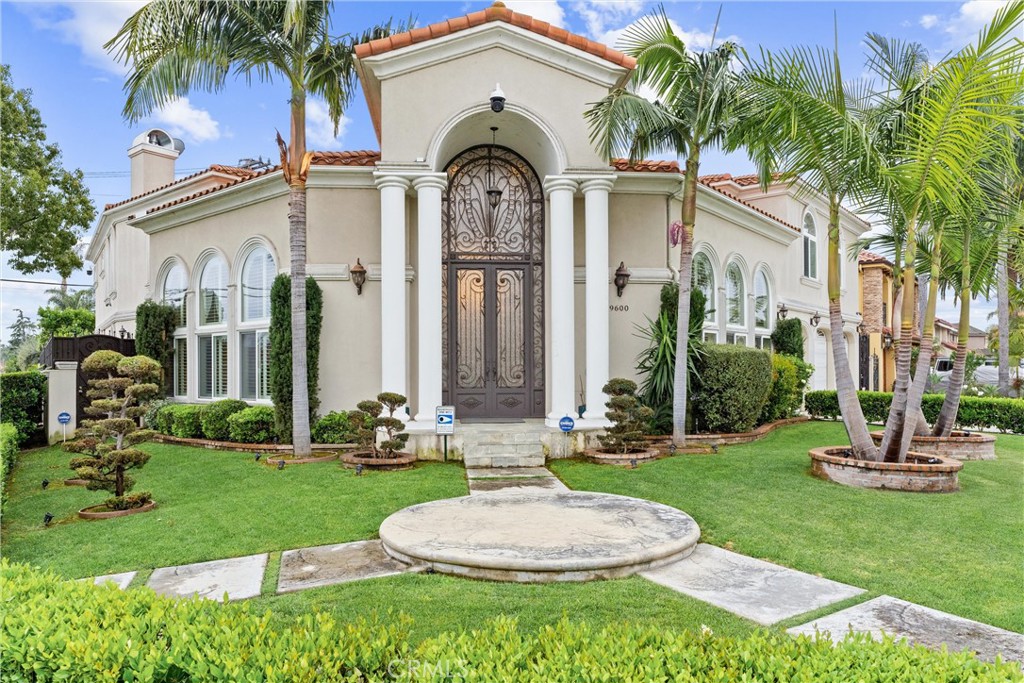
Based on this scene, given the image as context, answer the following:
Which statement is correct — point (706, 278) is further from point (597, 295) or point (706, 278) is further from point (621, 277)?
point (597, 295)

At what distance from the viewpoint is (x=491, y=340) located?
1124cm

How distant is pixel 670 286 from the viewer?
36.9 ft

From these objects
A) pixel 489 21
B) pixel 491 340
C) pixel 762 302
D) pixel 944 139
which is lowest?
pixel 491 340

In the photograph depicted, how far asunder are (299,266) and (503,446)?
4.29m

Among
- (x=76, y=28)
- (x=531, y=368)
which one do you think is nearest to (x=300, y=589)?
(x=531, y=368)

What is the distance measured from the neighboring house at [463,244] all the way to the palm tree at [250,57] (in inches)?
Result: 33.3

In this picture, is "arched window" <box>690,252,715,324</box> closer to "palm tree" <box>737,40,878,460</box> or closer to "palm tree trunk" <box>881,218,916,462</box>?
"palm tree" <box>737,40,878,460</box>

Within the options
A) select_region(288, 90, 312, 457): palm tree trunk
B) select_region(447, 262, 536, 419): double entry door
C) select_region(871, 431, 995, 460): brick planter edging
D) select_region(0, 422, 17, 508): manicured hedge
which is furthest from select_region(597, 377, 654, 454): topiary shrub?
select_region(0, 422, 17, 508): manicured hedge

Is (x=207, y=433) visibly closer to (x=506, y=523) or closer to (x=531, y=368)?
(x=531, y=368)

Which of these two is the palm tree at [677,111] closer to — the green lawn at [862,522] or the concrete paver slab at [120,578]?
the green lawn at [862,522]

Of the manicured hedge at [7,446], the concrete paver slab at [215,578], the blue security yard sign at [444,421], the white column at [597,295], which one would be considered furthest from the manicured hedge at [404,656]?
the white column at [597,295]

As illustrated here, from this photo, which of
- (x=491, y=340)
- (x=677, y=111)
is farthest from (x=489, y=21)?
(x=491, y=340)

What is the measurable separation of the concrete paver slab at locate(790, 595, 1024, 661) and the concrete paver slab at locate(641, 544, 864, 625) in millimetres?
189

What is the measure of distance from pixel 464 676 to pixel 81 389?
13.6 meters
